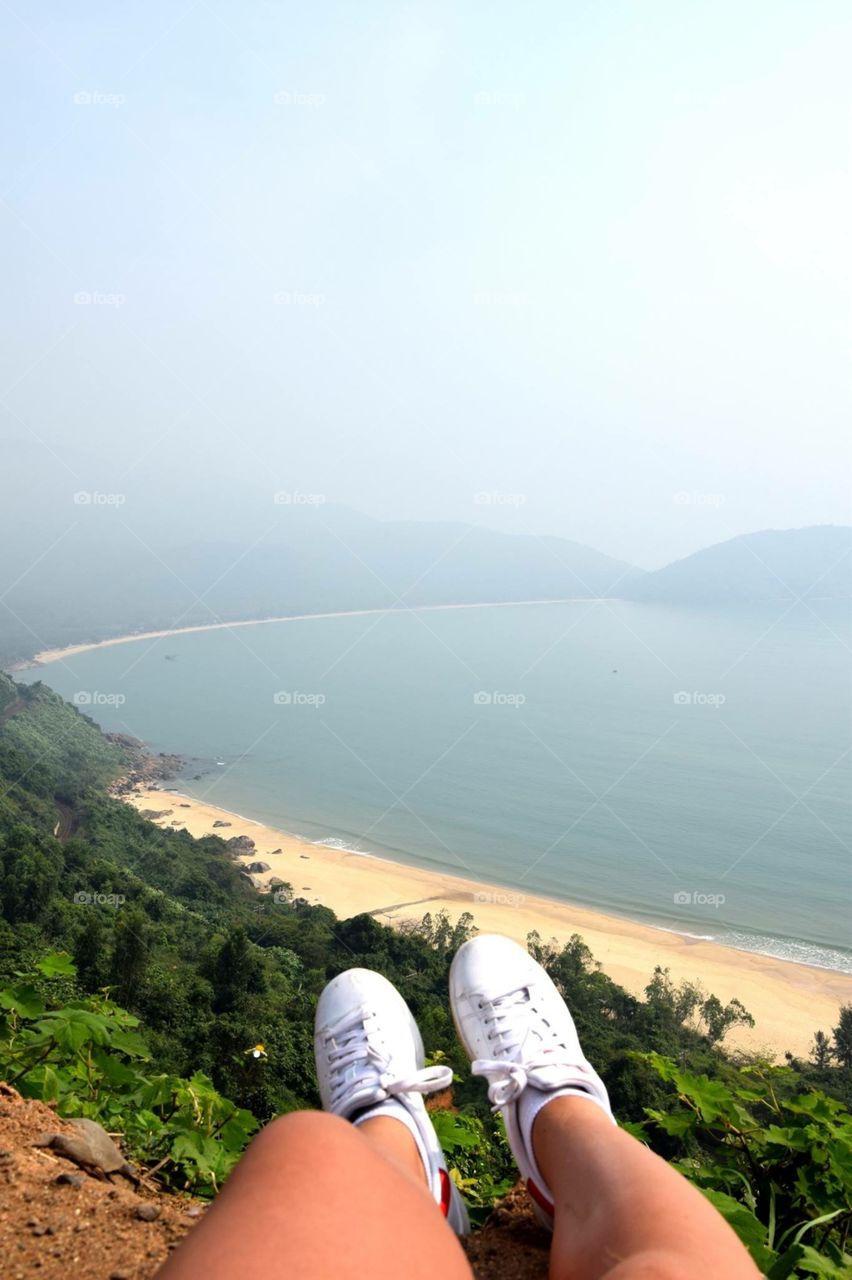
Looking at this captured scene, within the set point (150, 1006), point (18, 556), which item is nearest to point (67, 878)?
point (150, 1006)

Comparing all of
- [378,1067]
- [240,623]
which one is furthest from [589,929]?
[240,623]

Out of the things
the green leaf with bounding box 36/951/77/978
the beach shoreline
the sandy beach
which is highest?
the beach shoreline

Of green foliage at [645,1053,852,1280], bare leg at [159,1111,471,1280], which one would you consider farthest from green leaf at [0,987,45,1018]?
green foliage at [645,1053,852,1280]

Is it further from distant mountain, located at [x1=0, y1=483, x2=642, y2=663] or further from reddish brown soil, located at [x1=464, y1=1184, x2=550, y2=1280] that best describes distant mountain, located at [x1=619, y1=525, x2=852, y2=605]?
reddish brown soil, located at [x1=464, y1=1184, x2=550, y2=1280]

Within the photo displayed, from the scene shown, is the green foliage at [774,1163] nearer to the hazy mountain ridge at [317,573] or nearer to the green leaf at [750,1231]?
the green leaf at [750,1231]

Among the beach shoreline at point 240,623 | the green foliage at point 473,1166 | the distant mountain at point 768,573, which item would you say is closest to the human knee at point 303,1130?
the green foliage at point 473,1166

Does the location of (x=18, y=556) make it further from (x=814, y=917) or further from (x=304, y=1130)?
(x=304, y=1130)
